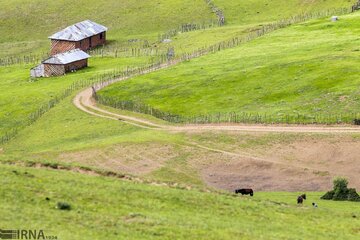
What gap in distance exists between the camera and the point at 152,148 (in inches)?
3068

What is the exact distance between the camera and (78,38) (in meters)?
151

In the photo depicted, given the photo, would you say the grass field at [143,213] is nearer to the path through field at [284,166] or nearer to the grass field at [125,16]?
the path through field at [284,166]

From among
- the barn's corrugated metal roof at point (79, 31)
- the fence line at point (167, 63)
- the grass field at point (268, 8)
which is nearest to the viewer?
the fence line at point (167, 63)

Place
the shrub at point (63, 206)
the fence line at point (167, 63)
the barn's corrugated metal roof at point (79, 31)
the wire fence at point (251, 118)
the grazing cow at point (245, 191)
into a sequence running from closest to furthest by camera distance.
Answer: the shrub at point (63, 206)
the grazing cow at point (245, 191)
the wire fence at point (251, 118)
the fence line at point (167, 63)
the barn's corrugated metal roof at point (79, 31)

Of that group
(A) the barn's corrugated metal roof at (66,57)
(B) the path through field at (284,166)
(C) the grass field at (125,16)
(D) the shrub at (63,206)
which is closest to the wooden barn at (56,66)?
(A) the barn's corrugated metal roof at (66,57)

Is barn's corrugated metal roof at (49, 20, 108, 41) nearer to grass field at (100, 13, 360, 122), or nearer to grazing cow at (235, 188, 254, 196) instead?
grass field at (100, 13, 360, 122)

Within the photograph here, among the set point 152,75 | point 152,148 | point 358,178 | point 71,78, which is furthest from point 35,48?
point 358,178

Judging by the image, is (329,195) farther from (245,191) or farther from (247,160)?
(247,160)

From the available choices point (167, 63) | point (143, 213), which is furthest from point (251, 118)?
point (143, 213)

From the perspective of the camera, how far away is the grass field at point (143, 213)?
42500 millimetres

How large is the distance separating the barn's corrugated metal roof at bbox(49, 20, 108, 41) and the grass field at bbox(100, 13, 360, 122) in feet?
121

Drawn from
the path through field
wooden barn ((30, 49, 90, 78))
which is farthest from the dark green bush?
wooden barn ((30, 49, 90, 78))

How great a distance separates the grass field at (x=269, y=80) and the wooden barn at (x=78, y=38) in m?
36.9

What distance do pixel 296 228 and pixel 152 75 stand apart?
69497mm
